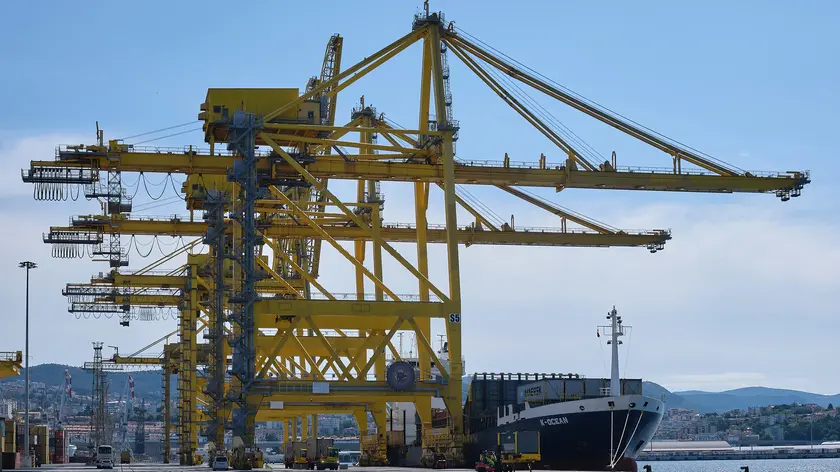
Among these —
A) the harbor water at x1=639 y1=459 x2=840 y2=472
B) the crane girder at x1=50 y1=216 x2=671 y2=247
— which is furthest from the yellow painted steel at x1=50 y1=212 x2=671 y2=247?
the harbor water at x1=639 y1=459 x2=840 y2=472

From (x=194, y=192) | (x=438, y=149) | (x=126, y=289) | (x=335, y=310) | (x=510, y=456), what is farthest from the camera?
(x=126, y=289)

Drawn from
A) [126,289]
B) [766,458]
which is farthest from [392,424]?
[766,458]

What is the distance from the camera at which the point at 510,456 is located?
145 ft

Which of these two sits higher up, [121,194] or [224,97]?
[224,97]

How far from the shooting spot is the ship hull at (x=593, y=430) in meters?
46.2

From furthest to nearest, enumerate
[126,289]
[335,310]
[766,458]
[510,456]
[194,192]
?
1. [766,458]
2. [126,289]
3. [194,192]
4. [335,310]
5. [510,456]

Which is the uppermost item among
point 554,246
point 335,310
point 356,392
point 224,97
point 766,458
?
point 224,97

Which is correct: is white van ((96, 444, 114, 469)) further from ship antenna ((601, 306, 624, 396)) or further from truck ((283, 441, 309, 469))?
ship antenna ((601, 306, 624, 396))

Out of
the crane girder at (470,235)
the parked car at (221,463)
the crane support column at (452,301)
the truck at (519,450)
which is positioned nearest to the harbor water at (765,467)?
the crane girder at (470,235)

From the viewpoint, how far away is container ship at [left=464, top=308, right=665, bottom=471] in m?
46.4

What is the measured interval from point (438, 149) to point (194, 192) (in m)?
15.2

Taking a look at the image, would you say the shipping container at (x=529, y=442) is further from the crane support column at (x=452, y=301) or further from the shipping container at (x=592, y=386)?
the shipping container at (x=592, y=386)

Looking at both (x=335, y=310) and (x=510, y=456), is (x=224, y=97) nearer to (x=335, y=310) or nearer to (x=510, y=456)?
(x=335, y=310)

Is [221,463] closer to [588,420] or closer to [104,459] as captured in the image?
[588,420]
